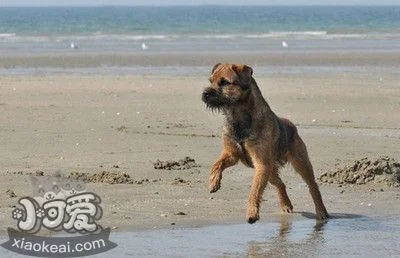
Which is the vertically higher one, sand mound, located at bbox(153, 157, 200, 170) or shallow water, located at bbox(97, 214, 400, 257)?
sand mound, located at bbox(153, 157, 200, 170)

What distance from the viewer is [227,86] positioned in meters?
7.94

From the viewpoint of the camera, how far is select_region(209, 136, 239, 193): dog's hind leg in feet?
27.0

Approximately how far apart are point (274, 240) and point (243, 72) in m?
1.35

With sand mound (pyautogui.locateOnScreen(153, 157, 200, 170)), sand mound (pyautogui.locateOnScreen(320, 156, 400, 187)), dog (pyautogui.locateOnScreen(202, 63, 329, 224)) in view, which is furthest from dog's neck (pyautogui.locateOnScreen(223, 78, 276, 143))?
sand mound (pyautogui.locateOnScreen(153, 157, 200, 170))

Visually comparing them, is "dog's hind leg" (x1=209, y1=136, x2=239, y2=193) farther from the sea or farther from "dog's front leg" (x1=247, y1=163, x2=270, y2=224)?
the sea

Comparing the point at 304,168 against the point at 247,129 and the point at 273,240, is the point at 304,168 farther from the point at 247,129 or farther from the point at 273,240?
the point at 273,240

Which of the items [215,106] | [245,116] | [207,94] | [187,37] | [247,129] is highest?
[207,94]

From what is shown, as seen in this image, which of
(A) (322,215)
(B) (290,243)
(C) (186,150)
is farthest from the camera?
(C) (186,150)

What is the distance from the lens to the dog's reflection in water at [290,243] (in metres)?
7.32

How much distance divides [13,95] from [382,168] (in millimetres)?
9282

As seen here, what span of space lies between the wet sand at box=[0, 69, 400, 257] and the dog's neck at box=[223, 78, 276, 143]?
763 mm

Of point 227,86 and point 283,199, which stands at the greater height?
point 227,86

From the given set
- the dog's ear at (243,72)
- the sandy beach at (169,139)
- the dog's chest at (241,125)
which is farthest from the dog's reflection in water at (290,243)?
the dog's ear at (243,72)

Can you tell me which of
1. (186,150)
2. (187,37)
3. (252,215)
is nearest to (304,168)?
(252,215)
